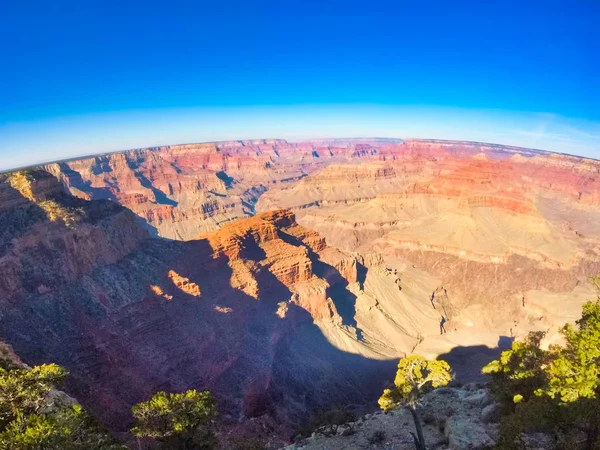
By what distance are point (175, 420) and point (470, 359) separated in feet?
191

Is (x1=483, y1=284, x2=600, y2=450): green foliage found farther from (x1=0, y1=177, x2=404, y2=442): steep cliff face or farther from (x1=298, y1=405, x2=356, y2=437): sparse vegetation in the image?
(x1=0, y1=177, x2=404, y2=442): steep cliff face

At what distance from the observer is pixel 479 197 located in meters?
130

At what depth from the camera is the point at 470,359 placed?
6406 cm

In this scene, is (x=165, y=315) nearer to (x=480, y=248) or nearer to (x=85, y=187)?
(x=480, y=248)

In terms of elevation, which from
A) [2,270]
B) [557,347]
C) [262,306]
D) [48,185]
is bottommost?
[262,306]

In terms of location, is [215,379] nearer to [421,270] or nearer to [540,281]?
[421,270]

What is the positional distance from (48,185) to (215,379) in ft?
112

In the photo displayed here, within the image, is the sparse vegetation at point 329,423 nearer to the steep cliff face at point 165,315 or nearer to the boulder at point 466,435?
the steep cliff face at point 165,315

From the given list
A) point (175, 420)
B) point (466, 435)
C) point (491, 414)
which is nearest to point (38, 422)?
point (175, 420)

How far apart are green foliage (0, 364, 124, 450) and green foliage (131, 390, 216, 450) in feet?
14.1

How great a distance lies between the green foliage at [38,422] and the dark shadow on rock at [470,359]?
2134 inches

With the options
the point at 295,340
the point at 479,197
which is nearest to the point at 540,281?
the point at 479,197

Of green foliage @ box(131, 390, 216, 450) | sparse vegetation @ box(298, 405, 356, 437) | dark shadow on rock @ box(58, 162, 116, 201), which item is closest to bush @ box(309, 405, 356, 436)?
sparse vegetation @ box(298, 405, 356, 437)

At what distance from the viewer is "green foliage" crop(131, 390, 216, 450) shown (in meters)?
21.3
